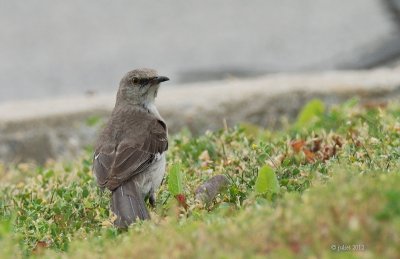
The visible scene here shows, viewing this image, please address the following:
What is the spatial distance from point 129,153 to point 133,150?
0.05 metres

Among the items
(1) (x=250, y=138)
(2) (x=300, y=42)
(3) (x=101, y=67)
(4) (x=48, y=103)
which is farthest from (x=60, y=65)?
(1) (x=250, y=138)

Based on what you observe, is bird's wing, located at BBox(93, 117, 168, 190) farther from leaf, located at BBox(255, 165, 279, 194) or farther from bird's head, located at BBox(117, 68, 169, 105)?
leaf, located at BBox(255, 165, 279, 194)

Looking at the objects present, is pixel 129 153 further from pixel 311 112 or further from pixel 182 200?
pixel 311 112

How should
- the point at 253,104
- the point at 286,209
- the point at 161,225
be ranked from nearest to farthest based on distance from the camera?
the point at 286,209
the point at 161,225
the point at 253,104

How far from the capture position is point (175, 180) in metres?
7.46

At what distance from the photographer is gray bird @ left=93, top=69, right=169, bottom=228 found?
7469 mm

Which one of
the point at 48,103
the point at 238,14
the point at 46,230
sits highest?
the point at 238,14

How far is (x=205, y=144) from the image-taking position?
9.16 metres

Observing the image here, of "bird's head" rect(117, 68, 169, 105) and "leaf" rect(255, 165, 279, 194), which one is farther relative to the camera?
"bird's head" rect(117, 68, 169, 105)

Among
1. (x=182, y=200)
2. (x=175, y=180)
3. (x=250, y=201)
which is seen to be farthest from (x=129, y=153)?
(x=250, y=201)

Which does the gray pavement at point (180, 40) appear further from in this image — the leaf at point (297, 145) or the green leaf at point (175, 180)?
the green leaf at point (175, 180)

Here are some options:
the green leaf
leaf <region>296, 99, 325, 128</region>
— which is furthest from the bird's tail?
leaf <region>296, 99, 325, 128</region>

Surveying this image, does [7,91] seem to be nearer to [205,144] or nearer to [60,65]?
[60,65]

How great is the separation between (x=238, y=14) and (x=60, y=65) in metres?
2.93
